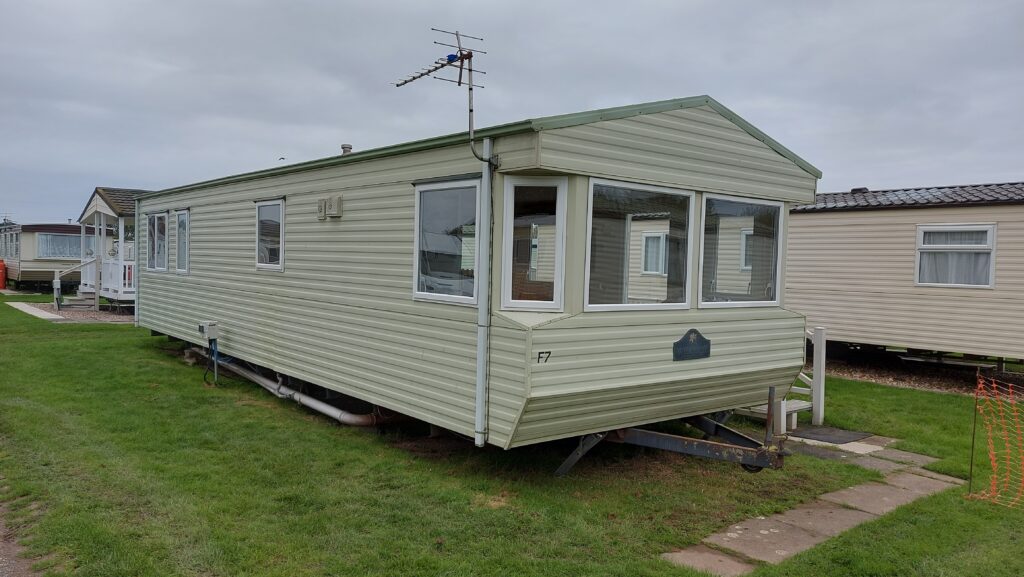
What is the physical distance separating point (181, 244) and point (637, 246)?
8.28m

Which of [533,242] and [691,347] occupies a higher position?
[533,242]

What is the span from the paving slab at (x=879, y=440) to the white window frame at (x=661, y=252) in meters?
3.63

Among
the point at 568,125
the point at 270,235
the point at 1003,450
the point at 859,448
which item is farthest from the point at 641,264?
the point at 270,235

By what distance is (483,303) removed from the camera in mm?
5480

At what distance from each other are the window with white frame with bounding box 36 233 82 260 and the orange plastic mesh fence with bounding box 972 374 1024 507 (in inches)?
1181

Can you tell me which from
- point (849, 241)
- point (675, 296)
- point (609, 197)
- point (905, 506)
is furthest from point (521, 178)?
point (849, 241)

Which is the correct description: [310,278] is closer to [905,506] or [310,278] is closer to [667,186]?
[667,186]

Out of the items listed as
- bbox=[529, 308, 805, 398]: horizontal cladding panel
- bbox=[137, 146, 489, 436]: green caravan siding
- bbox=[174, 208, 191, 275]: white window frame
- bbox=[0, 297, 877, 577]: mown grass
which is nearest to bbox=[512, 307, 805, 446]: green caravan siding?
bbox=[529, 308, 805, 398]: horizontal cladding panel

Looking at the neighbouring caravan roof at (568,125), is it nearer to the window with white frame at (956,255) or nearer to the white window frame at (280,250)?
the white window frame at (280,250)

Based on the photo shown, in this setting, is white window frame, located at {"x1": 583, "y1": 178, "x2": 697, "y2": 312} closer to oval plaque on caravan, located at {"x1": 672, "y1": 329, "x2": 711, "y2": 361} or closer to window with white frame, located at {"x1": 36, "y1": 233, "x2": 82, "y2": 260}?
oval plaque on caravan, located at {"x1": 672, "y1": 329, "x2": 711, "y2": 361}

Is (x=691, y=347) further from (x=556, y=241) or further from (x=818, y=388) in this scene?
(x=818, y=388)

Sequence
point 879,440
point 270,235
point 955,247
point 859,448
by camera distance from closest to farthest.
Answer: point 859,448 < point 879,440 < point 270,235 < point 955,247

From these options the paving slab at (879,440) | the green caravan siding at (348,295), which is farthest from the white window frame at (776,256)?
the paving slab at (879,440)

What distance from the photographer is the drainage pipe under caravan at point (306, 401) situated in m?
7.46
